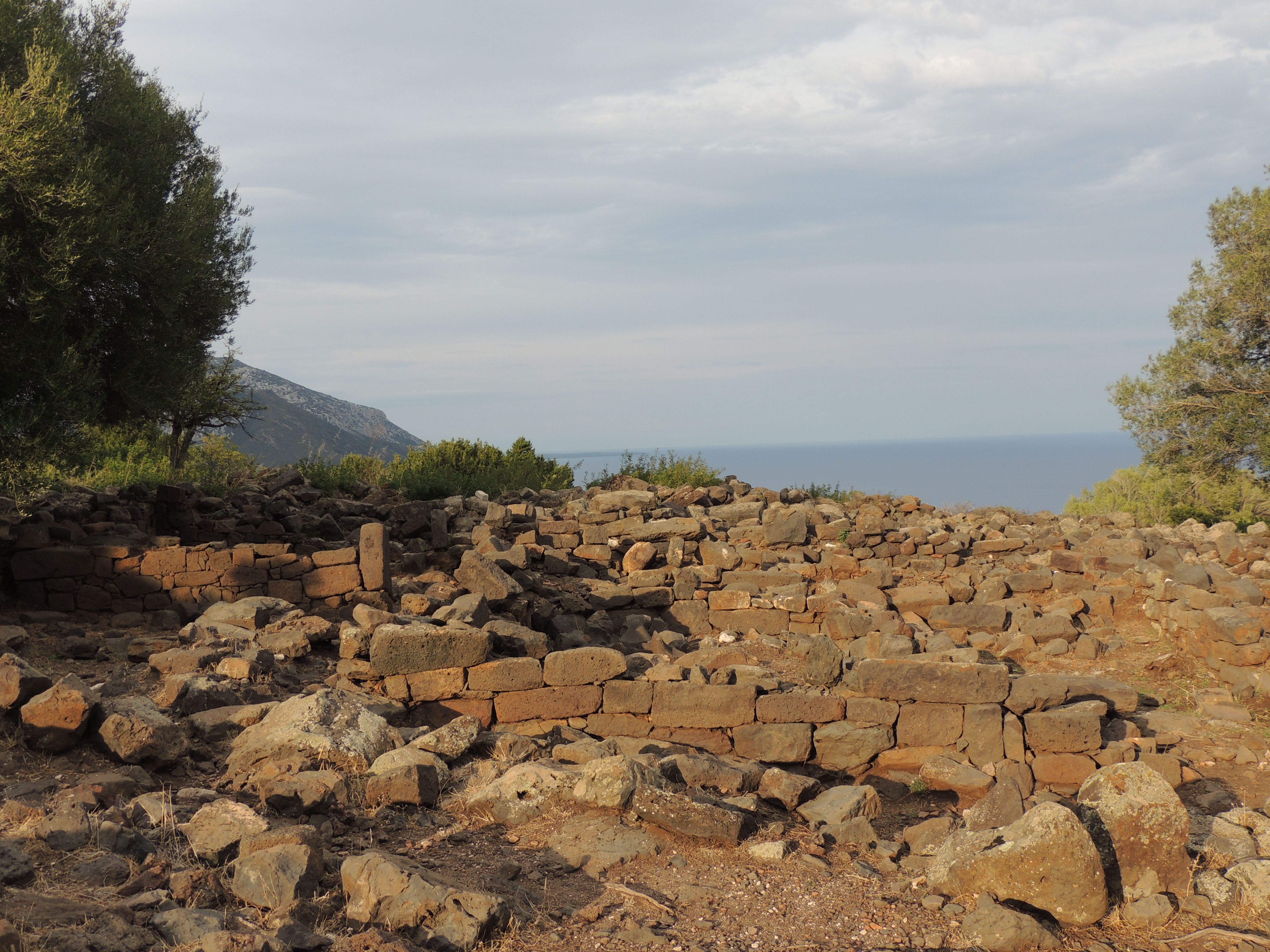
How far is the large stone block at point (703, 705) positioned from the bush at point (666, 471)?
523 inches

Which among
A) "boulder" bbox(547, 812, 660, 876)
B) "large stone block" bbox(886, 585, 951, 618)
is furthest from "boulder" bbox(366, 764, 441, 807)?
"large stone block" bbox(886, 585, 951, 618)

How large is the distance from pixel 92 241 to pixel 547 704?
10.2 meters

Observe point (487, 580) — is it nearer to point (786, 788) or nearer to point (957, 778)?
point (786, 788)

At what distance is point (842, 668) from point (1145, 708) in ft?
14.9

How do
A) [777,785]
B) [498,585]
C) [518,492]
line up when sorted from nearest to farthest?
[777,785] < [498,585] < [518,492]

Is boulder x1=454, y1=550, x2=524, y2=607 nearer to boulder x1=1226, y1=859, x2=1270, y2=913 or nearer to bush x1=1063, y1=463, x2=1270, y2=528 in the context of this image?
boulder x1=1226, y1=859, x2=1270, y2=913

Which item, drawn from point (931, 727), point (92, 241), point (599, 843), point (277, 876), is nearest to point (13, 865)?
point (277, 876)

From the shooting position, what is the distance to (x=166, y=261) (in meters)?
15.3

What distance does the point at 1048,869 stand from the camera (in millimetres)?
5602

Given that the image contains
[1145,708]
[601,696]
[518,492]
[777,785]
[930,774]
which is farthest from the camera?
[518,492]

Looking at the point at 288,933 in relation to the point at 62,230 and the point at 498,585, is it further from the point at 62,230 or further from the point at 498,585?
the point at 62,230

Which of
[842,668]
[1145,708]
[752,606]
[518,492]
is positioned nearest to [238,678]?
[842,668]

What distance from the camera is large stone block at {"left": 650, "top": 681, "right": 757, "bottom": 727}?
9391mm

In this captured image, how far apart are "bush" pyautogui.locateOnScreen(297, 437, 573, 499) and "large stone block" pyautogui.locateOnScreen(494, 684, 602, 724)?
12.2 m
